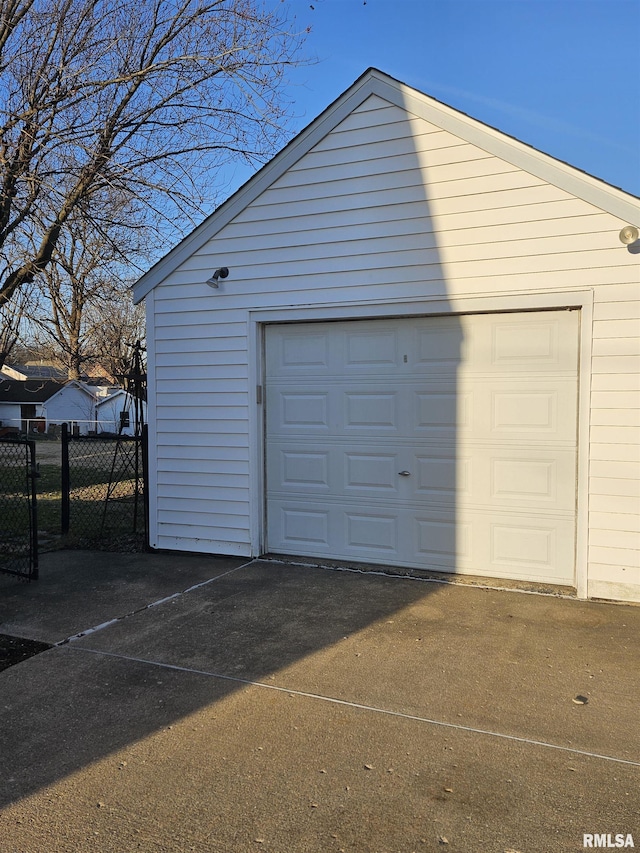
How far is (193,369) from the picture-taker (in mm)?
6430

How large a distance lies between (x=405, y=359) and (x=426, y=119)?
1.99 m

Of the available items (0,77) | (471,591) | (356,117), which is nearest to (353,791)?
(471,591)

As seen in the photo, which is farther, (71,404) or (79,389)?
(71,404)

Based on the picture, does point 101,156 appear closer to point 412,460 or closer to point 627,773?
point 412,460

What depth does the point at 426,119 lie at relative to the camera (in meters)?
5.38

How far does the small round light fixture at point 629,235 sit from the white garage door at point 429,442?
0.65m

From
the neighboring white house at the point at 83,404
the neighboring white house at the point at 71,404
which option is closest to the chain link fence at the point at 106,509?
the neighboring white house at the point at 83,404

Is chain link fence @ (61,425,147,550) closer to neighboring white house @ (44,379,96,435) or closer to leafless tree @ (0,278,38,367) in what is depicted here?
leafless tree @ (0,278,38,367)

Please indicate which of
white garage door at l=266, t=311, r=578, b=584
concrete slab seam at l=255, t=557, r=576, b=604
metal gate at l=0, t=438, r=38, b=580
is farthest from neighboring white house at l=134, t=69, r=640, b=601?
metal gate at l=0, t=438, r=38, b=580

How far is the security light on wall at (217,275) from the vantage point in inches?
244

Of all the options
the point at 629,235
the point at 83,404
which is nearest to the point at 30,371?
the point at 83,404

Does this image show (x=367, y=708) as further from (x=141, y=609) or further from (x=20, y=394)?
(x=20, y=394)

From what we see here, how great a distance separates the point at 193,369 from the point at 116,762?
163 inches

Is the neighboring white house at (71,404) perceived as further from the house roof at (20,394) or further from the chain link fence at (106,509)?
the chain link fence at (106,509)
